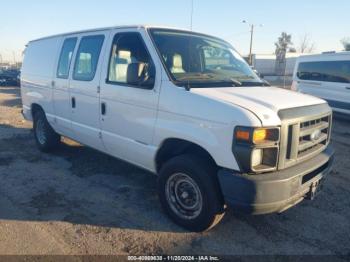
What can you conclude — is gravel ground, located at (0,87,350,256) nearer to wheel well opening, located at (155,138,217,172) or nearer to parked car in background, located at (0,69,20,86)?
wheel well opening, located at (155,138,217,172)

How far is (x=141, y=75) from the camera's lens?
383cm

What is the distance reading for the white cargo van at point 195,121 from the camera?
3115 millimetres

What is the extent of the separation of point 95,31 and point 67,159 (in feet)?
8.60

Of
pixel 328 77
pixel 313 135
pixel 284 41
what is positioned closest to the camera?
pixel 313 135

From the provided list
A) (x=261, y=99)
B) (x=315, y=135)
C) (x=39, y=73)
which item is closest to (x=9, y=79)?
(x=39, y=73)

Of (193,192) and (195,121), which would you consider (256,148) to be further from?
(193,192)

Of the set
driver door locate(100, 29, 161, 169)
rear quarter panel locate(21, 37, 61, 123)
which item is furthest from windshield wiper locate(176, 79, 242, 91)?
rear quarter panel locate(21, 37, 61, 123)

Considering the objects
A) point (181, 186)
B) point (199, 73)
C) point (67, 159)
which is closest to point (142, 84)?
point (199, 73)

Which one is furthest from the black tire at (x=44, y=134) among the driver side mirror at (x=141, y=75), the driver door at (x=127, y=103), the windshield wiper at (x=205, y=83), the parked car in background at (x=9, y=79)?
the parked car in background at (x=9, y=79)

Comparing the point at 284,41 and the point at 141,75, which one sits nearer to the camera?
the point at 141,75

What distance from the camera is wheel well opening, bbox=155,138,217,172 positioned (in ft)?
11.9

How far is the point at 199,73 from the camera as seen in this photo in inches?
158

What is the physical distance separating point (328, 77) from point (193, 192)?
867cm

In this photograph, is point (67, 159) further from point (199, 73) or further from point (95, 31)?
point (199, 73)
